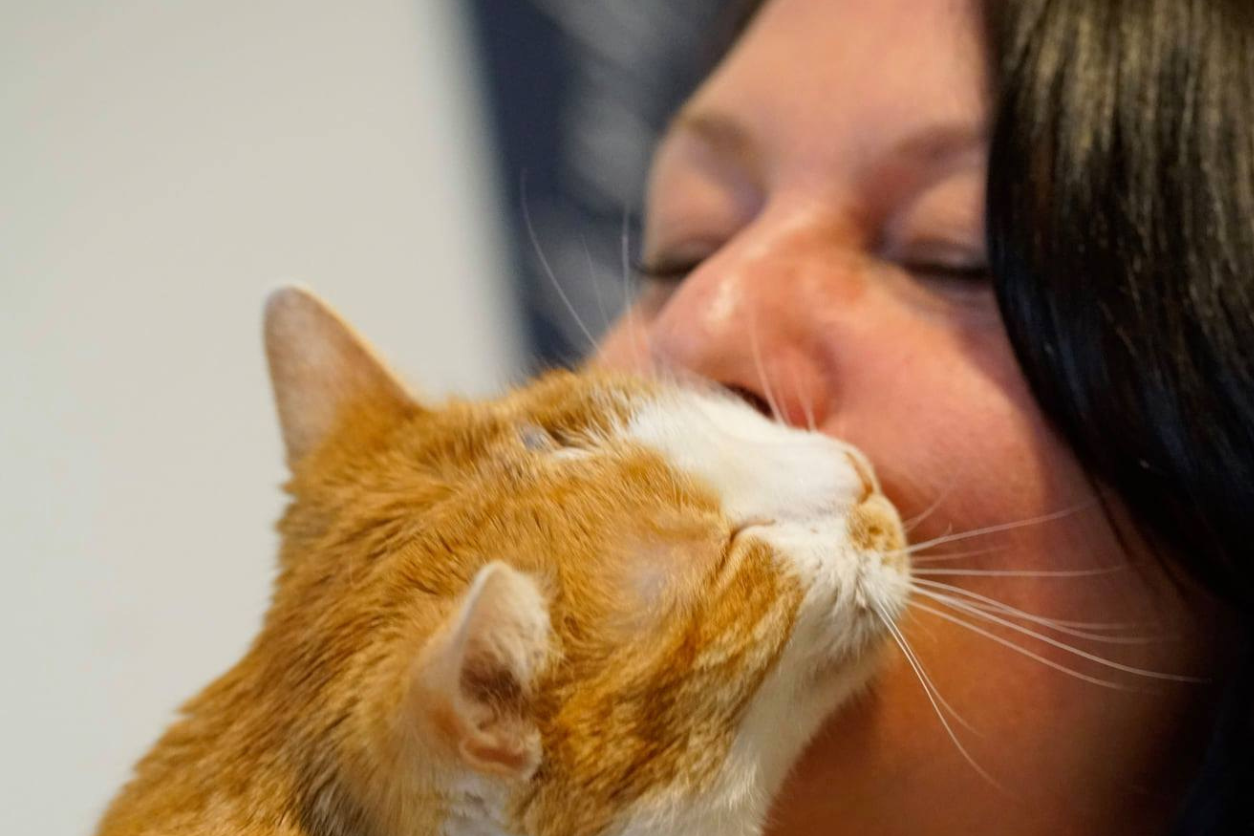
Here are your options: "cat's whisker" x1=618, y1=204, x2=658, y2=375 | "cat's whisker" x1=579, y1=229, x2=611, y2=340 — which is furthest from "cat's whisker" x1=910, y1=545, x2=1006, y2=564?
"cat's whisker" x1=579, y1=229, x2=611, y2=340

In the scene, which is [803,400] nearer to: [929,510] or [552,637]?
[929,510]

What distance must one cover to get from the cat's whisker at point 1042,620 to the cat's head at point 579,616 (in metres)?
0.05

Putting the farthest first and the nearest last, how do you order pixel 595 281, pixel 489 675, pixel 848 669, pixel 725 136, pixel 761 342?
pixel 595 281, pixel 725 136, pixel 761 342, pixel 848 669, pixel 489 675

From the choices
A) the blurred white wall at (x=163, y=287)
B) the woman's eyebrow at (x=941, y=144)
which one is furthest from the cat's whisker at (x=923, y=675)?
the blurred white wall at (x=163, y=287)

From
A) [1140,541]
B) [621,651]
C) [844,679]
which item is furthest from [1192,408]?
[621,651]

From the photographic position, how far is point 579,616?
0.49 m

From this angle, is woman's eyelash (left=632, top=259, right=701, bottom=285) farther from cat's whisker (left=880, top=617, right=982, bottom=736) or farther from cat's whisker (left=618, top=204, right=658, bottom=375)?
cat's whisker (left=880, top=617, right=982, bottom=736)

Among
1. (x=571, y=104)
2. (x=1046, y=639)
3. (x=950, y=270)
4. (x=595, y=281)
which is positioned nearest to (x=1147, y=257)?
(x=950, y=270)

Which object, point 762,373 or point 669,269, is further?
point 669,269

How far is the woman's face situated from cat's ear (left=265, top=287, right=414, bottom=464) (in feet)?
0.69

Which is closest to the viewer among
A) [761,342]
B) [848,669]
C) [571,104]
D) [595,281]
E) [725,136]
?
[848,669]

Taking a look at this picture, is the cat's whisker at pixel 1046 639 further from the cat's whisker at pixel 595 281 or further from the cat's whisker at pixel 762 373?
the cat's whisker at pixel 595 281

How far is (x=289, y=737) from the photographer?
512 mm

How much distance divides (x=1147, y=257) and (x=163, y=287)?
110 centimetres
